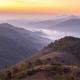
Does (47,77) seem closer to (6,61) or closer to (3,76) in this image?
(3,76)

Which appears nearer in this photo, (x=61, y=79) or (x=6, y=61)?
(x=61, y=79)

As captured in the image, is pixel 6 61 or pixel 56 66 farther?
pixel 6 61

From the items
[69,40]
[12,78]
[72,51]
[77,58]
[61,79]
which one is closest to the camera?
[61,79]

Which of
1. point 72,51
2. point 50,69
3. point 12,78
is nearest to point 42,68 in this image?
point 50,69

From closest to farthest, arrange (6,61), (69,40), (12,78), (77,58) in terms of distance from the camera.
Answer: (12,78) < (77,58) < (69,40) < (6,61)

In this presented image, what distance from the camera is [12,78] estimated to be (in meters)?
29.1

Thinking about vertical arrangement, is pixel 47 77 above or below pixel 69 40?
below

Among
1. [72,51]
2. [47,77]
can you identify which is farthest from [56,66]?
[72,51]

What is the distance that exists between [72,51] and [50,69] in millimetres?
31889

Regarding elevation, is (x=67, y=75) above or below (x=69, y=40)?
below

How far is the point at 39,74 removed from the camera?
2817 centimetres

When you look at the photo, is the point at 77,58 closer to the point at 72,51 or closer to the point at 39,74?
the point at 72,51

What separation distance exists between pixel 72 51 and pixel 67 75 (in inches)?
1313

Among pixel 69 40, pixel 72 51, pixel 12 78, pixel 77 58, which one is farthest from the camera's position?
pixel 69 40
